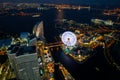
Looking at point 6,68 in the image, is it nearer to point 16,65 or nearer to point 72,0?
point 16,65

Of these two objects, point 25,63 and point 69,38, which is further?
point 69,38

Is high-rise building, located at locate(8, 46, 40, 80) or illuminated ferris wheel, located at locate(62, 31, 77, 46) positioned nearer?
high-rise building, located at locate(8, 46, 40, 80)

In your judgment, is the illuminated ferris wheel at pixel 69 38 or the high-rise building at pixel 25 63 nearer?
the high-rise building at pixel 25 63

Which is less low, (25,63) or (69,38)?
(69,38)

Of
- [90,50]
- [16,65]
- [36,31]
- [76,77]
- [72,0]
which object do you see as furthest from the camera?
[72,0]

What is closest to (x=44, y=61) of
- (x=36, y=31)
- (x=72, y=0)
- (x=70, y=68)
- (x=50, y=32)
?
(x=70, y=68)

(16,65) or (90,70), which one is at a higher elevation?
(16,65)

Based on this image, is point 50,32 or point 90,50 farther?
point 50,32

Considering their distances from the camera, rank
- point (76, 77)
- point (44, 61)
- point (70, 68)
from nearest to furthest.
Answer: point (76, 77), point (70, 68), point (44, 61)
